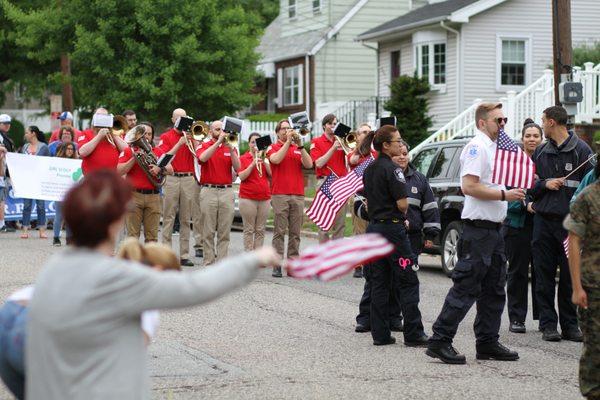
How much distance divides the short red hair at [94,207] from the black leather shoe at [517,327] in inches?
296

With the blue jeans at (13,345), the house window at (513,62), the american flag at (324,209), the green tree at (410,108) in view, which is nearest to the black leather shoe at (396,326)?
the american flag at (324,209)

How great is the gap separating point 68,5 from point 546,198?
92.3 ft

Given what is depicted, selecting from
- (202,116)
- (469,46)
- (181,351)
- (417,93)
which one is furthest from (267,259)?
(202,116)

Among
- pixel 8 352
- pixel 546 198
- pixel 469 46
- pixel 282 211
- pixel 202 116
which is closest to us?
pixel 8 352

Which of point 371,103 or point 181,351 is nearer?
point 181,351

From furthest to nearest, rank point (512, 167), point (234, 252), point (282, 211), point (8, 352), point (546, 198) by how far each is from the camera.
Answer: point (234, 252)
point (282, 211)
point (546, 198)
point (512, 167)
point (8, 352)

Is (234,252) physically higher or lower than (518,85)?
lower

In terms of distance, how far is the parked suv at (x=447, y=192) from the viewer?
1538 centimetres

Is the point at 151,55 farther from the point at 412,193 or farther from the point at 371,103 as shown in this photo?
the point at 412,193

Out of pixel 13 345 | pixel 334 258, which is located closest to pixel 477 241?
pixel 334 258

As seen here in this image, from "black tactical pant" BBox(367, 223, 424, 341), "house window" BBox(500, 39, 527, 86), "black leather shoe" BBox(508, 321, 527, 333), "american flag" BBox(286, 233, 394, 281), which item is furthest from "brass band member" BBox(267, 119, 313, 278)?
"house window" BBox(500, 39, 527, 86)

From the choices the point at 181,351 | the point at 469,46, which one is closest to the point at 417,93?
the point at 469,46

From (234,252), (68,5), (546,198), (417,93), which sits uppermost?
(68,5)

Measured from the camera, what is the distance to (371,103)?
39656mm
